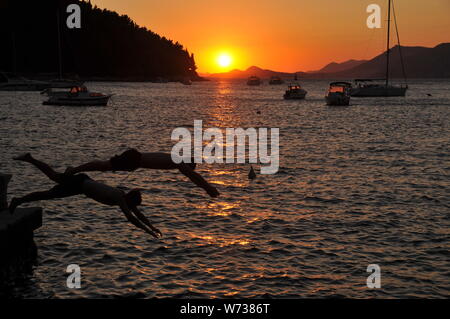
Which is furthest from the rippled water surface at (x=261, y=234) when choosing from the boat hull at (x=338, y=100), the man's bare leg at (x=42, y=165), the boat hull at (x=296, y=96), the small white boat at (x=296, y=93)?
the small white boat at (x=296, y=93)

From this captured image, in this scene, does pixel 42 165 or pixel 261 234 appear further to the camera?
pixel 261 234

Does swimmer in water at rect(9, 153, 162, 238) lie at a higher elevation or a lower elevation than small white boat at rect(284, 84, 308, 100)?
lower

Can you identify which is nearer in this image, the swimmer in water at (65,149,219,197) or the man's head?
the swimmer in water at (65,149,219,197)

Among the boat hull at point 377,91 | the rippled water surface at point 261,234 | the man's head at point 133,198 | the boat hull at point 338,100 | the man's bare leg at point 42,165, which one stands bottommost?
the rippled water surface at point 261,234

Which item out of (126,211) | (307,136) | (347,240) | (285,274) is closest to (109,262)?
(285,274)

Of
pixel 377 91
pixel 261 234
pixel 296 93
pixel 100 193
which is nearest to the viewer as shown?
pixel 100 193

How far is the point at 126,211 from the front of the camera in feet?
29.7

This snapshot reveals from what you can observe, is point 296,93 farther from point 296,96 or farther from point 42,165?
point 42,165

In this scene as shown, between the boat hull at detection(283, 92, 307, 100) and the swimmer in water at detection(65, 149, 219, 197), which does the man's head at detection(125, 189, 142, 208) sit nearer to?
the swimmer in water at detection(65, 149, 219, 197)

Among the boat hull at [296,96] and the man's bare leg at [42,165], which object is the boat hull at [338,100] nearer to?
the boat hull at [296,96]

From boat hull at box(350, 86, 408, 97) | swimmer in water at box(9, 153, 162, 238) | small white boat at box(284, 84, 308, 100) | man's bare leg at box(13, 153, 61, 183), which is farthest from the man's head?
boat hull at box(350, 86, 408, 97)

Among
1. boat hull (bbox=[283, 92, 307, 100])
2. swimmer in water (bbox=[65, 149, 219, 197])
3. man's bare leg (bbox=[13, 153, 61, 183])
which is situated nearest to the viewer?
swimmer in water (bbox=[65, 149, 219, 197])

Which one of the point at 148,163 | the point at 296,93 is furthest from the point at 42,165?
the point at 296,93

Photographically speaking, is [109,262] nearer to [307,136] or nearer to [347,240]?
[347,240]
